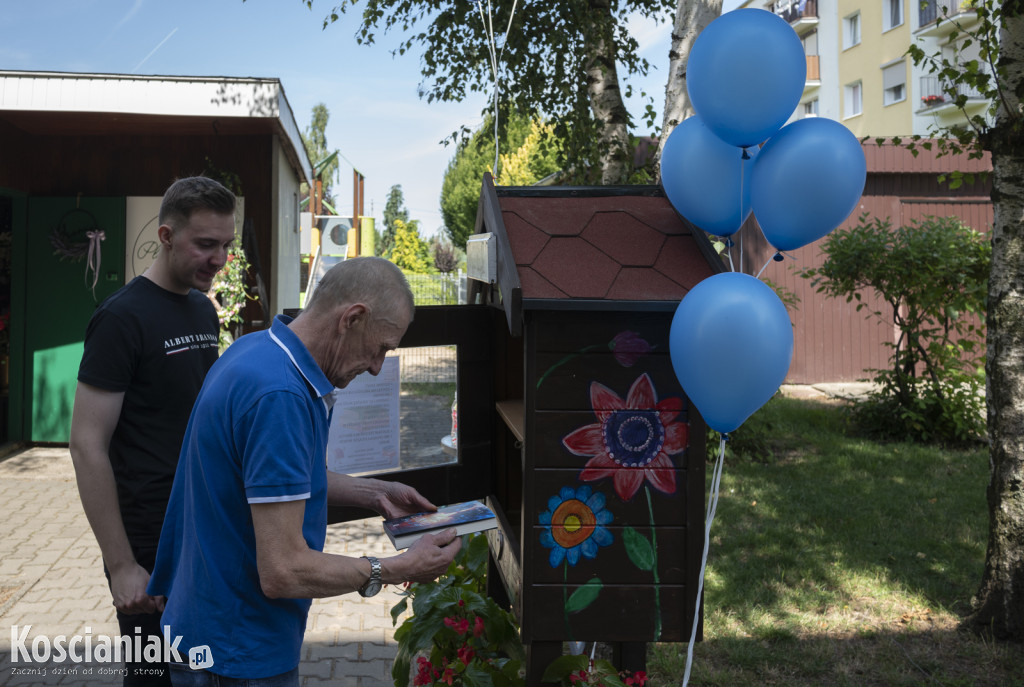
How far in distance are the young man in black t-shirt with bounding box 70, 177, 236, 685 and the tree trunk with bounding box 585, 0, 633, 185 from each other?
447cm

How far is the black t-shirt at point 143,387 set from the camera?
7.88ft

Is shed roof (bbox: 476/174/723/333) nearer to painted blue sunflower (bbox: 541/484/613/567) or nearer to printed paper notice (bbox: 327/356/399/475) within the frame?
painted blue sunflower (bbox: 541/484/613/567)

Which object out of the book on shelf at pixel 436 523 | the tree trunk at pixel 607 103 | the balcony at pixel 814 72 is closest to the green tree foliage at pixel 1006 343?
the tree trunk at pixel 607 103

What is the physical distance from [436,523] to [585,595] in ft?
1.93

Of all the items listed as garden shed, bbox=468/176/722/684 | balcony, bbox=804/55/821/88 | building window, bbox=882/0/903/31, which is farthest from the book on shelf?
balcony, bbox=804/55/821/88

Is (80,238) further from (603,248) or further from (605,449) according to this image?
(605,449)

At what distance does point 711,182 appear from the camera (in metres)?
2.69

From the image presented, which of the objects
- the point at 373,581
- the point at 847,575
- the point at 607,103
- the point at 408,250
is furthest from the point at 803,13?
the point at 373,581

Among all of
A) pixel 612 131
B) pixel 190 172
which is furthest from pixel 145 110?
pixel 612 131

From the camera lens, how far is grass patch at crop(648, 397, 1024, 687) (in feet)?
13.2

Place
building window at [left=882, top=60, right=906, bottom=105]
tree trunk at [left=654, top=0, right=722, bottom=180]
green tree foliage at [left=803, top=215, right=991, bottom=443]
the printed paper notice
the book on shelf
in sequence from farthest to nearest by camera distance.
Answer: building window at [left=882, top=60, right=906, bottom=105]
green tree foliage at [left=803, top=215, right=991, bottom=443]
tree trunk at [left=654, top=0, right=722, bottom=180]
the printed paper notice
the book on shelf

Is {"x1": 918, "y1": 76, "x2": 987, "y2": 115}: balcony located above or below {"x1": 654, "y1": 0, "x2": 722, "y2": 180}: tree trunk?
above

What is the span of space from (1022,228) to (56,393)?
8884 millimetres

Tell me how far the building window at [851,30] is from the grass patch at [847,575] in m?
30.3
